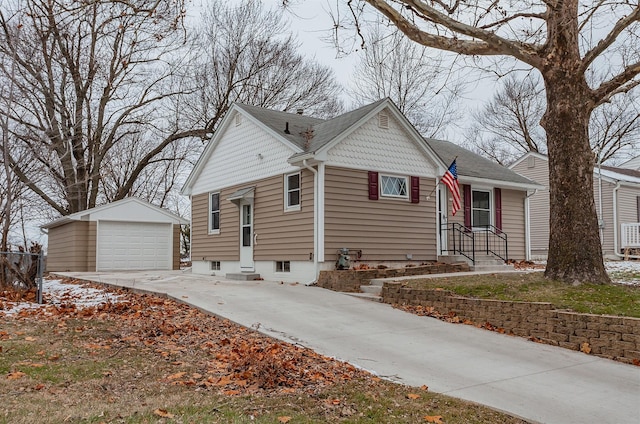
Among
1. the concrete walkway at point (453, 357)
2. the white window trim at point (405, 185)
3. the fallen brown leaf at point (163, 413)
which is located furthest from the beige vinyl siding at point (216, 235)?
the fallen brown leaf at point (163, 413)

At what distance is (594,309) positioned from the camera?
7.76 metres

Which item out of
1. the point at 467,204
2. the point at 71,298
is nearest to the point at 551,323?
the point at 467,204

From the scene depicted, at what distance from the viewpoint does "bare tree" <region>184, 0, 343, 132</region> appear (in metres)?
26.9

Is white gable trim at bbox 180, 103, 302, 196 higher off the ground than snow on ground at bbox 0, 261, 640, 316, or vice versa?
white gable trim at bbox 180, 103, 302, 196

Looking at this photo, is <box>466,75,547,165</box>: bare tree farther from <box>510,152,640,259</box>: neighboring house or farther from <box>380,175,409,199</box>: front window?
<box>380,175,409,199</box>: front window

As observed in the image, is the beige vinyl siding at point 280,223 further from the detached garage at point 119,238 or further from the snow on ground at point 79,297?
the detached garage at point 119,238

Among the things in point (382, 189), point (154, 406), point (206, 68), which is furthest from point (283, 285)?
point (206, 68)

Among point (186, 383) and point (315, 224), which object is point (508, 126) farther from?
point (186, 383)

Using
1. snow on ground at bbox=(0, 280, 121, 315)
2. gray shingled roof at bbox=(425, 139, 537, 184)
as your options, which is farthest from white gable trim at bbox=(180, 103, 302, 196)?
snow on ground at bbox=(0, 280, 121, 315)

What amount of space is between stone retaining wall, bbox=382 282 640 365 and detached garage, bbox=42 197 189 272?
15.2 metres

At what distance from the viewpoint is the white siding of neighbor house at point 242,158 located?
46.8 feet

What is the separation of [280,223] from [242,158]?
10.2 feet

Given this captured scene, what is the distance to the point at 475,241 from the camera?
16.4m

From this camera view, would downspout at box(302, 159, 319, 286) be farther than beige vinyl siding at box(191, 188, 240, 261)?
No
